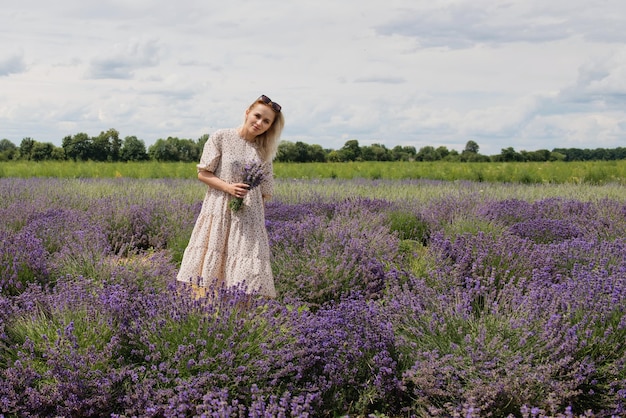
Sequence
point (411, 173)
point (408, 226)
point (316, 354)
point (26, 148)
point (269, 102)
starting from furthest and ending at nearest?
point (26, 148) → point (411, 173) → point (408, 226) → point (269, 102) → point (316, 354)

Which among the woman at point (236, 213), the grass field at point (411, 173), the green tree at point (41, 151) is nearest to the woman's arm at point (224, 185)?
the woman at point (236, 213)

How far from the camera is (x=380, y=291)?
473 centimetres

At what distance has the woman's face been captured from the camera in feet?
13.5

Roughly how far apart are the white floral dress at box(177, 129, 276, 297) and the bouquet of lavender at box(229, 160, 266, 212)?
6 centimetres

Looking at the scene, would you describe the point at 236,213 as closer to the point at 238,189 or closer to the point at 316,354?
the point at 238,189

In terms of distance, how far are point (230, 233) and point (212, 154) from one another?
1.74ft

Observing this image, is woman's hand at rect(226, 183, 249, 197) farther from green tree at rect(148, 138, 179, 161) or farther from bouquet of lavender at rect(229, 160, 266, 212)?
green tree at rect(148, 138, 179, 161)

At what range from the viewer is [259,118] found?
4.15m

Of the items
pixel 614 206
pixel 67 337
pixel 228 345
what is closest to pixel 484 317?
pixel 228 345

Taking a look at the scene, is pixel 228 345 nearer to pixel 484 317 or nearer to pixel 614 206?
pixel 484 317

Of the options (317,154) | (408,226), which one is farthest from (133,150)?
(408,226)

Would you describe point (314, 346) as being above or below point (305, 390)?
above

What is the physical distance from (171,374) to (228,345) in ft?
0.95

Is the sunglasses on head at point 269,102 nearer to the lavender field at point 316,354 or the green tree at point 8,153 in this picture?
the lavender field at point 316,354
